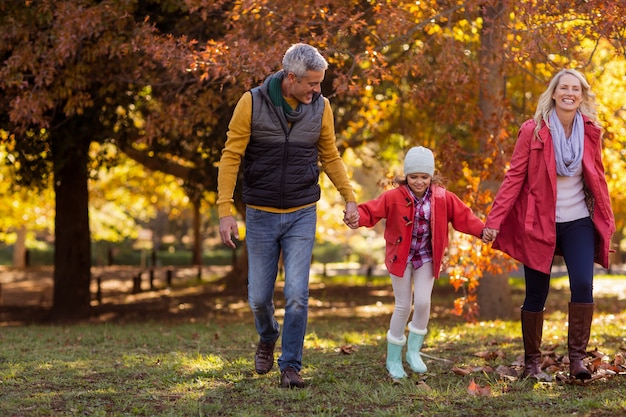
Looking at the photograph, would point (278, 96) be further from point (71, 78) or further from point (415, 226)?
point (71, 78)

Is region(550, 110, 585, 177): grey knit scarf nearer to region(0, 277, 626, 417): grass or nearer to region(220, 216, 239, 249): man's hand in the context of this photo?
region(0, 277, 626, 417): grass

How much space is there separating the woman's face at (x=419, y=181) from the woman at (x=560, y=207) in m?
0.50

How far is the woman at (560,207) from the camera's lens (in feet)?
18.9

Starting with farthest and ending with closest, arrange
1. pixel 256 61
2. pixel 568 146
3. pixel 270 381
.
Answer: pixel 256 61
pixel 270 381
pixel 568 146

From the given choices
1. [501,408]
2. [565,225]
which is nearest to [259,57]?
[565,225]

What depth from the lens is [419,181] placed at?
6.12m

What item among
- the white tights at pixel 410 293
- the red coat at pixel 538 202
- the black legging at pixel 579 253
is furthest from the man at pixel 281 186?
the black legging at pixel 579 253

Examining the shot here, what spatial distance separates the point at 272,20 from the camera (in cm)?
1005

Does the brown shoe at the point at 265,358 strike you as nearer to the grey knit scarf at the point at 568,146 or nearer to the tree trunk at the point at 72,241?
the grey knit scarf at the point at 568,146

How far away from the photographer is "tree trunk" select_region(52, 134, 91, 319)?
14945mm

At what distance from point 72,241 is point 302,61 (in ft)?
35.5

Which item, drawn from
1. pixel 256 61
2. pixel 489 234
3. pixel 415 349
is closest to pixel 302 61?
pixel 489 234

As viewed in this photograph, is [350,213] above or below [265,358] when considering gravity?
above

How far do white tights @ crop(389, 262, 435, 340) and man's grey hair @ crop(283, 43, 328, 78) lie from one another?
1582 mm
